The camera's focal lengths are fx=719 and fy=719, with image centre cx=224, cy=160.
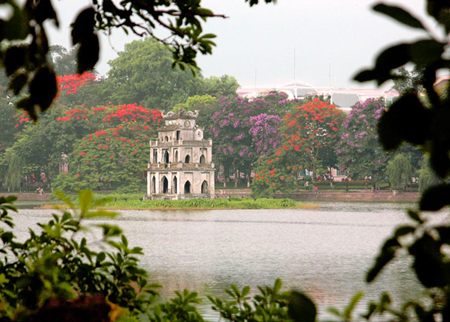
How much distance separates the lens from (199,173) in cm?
3300

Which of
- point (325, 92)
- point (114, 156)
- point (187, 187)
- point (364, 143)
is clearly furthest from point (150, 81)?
point (325, 92)

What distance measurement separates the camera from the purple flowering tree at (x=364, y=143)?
37281 millimetres

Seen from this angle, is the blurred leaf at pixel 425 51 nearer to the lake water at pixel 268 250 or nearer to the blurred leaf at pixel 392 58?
the blurred leaf at pixel 392 58

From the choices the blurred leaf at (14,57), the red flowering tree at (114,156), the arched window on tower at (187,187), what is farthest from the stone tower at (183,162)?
the blurred leaf at (14,57)

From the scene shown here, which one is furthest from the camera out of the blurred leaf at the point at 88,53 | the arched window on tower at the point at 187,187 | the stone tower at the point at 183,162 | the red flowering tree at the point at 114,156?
→ the red flowering tree at the point at 114,156

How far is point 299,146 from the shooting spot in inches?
1469

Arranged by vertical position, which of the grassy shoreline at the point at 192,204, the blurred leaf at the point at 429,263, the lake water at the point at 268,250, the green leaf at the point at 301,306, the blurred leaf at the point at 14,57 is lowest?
the lake water at the point at 268,250

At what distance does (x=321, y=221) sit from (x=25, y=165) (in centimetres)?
2037

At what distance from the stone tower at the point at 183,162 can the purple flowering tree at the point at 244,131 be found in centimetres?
588

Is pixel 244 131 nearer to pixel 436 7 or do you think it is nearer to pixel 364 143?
pixel 364 143

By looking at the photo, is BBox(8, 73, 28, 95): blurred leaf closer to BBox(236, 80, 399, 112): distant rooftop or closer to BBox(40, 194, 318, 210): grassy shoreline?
BBox(40, 194, 318, 210): grassy shoreline

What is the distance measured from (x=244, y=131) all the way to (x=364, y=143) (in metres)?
6.82

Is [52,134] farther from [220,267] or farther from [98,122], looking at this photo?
[220,267]

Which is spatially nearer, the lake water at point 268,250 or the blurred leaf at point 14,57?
the blurred leaf at point 14,57
